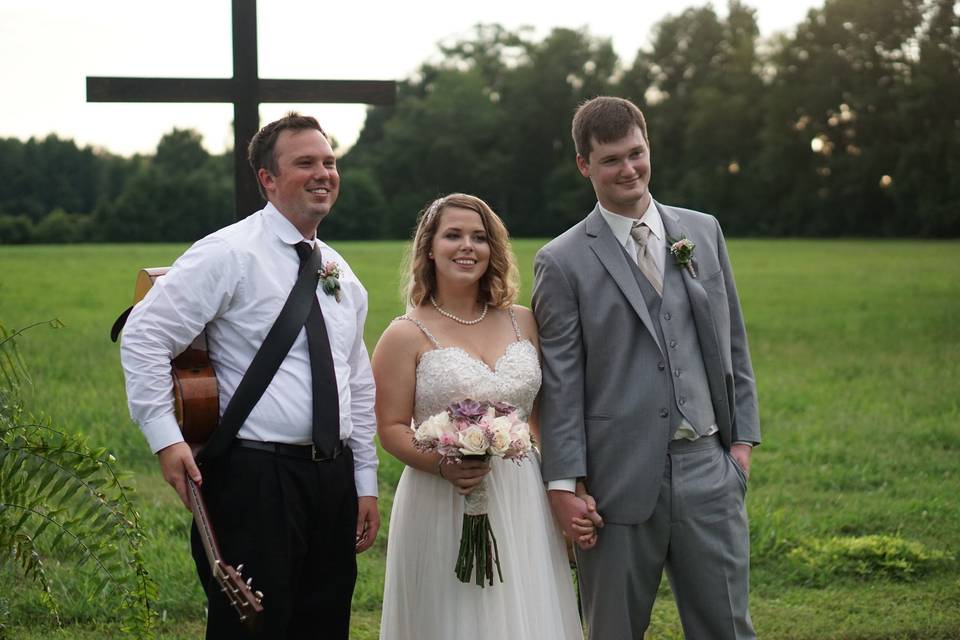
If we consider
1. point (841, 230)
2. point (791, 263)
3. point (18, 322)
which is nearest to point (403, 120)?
point (841, 230)

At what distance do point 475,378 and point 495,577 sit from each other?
33.0 inches

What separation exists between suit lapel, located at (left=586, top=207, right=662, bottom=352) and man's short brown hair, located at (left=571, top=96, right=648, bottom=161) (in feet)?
0.94

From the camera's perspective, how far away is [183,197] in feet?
187

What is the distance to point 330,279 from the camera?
4551mm

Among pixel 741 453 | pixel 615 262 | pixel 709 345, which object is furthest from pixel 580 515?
pixel 615 262

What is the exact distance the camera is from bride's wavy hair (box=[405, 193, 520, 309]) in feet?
16.4

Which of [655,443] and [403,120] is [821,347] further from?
[403,120]

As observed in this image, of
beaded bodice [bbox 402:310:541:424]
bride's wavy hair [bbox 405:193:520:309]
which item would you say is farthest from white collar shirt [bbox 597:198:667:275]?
beaded bodice [bbox 402:310:541:424]

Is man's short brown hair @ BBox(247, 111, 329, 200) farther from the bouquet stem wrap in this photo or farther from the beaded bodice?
the bouquet stem wrap

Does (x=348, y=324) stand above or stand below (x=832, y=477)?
above

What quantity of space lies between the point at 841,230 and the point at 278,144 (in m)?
71.8

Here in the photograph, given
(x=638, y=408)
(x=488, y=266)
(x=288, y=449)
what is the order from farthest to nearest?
(x=488, y=266) < (x=638, y=408) < (x=288, y=449)

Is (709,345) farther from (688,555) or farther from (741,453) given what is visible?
(688,555)

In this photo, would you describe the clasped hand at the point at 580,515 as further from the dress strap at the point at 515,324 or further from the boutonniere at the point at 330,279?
the boutonniere at the point at 330,279
